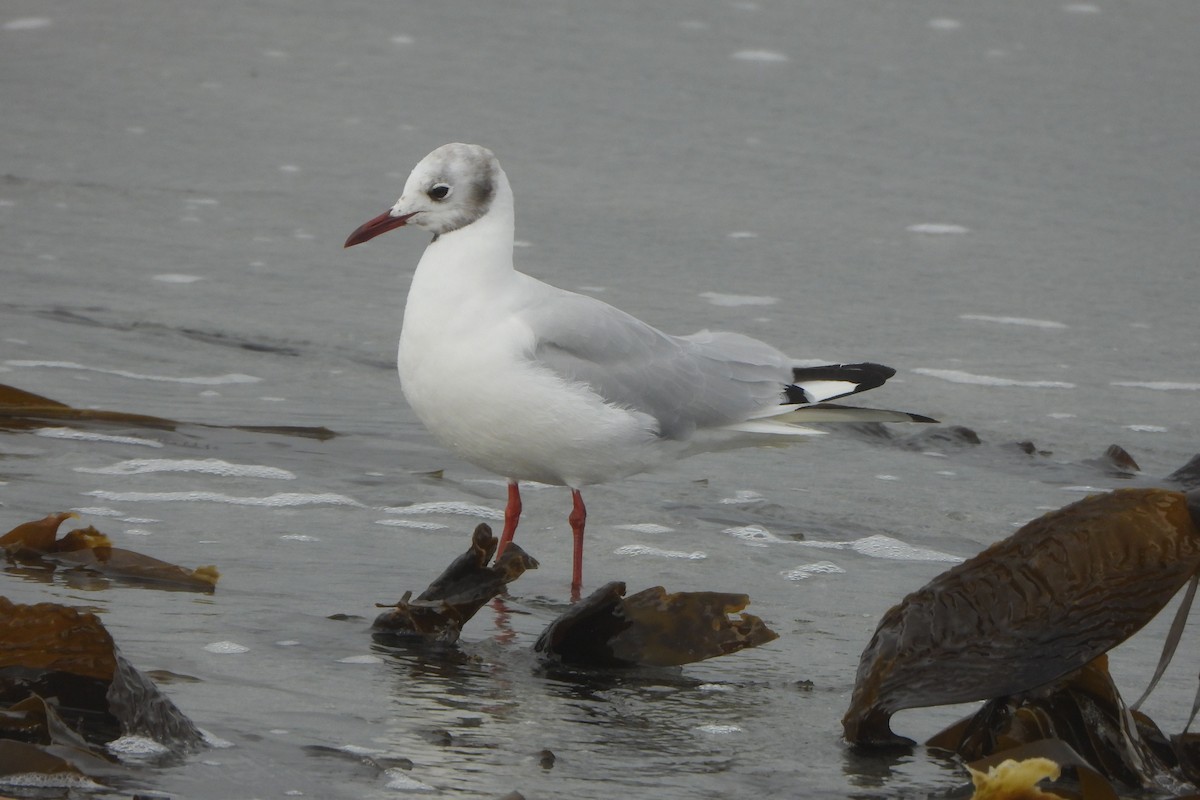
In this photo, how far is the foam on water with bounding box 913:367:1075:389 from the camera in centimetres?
550

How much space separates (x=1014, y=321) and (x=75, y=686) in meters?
4.21

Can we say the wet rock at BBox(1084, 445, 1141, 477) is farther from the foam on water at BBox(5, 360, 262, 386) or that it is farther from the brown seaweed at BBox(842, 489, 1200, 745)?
the foam on water at BBox(5, 360, 262, 386)

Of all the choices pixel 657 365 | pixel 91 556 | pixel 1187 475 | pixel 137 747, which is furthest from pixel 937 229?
pixel 137 747

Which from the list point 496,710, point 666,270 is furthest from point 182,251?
point 496,710

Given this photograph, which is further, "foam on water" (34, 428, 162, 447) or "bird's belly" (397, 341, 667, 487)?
"foam on water" (34, 428, 162, 447)

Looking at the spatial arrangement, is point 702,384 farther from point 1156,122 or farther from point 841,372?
point 1156,122

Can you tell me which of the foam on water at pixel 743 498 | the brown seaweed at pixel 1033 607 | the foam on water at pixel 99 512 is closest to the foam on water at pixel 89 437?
the foam on water at pixel 99 512

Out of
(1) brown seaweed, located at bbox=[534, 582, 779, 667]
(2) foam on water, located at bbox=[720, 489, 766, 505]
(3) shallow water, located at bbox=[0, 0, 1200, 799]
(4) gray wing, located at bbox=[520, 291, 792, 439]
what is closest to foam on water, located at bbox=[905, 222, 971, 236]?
(3) shallow water, located at bbox=[0, 0, 1200, 799]

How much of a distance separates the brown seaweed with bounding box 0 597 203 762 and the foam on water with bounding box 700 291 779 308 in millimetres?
3752

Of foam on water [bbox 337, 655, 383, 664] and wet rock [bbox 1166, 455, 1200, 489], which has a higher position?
wet rock [bbox 1166, 455, 1200, 489]

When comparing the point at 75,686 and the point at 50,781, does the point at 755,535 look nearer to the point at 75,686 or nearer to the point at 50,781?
the point at 75,686

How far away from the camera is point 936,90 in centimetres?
877

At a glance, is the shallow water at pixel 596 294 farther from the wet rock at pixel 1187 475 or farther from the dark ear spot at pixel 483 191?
the dark ear spot at pixel 483 191

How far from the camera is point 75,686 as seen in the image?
254 cm
